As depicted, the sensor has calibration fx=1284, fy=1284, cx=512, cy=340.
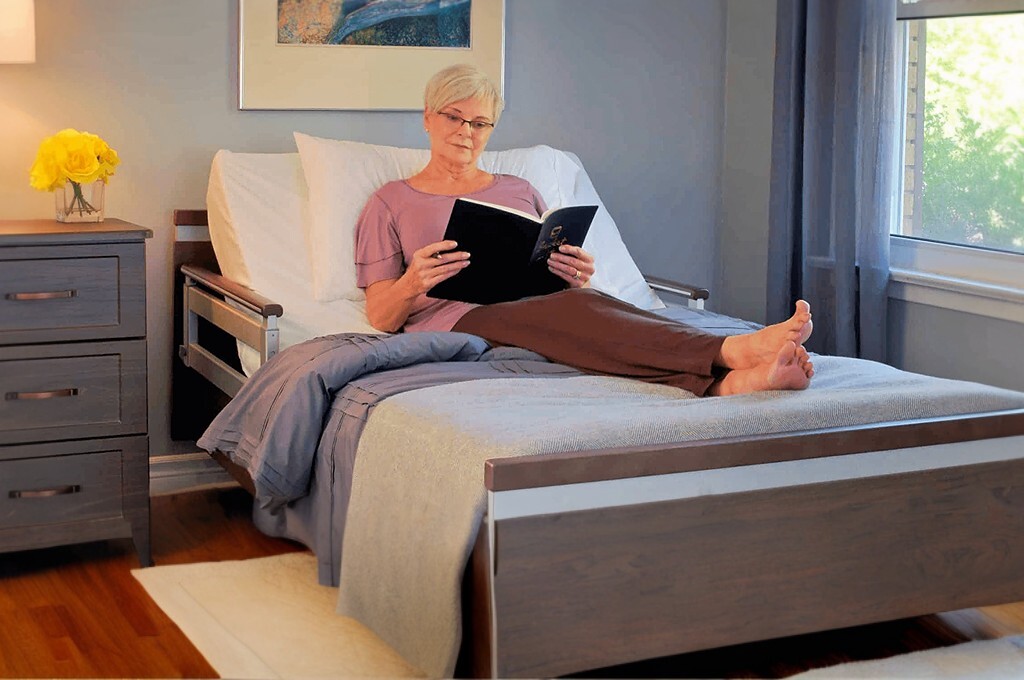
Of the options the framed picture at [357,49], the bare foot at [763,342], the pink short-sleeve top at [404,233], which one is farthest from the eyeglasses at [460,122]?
the bare foot at [763,342]

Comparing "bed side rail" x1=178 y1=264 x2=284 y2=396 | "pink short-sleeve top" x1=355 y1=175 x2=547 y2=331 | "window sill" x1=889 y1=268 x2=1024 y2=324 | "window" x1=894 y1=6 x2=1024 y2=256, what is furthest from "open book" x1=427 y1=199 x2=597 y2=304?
"window" x1=894 y1=6 x2=1024 y2=256

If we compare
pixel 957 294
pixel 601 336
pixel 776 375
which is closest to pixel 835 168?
pixel 957 294

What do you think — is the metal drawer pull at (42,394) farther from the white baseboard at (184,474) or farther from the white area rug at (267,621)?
the white baseboard at (184,474)

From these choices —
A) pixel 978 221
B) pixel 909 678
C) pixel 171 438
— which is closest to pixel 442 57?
pixel 171 438

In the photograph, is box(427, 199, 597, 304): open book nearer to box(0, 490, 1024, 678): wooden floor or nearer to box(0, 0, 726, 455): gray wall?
box(0, 490, 1024, 678): wooden floor

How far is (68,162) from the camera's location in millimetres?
2969

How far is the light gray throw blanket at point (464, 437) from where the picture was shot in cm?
201

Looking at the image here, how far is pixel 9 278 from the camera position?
106 inches

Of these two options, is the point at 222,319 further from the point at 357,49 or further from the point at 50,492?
the point at 357,49

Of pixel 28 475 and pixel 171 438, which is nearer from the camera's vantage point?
pixel 28 475

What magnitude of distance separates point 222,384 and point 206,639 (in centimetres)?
80

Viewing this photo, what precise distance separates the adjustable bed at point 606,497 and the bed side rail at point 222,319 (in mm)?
23

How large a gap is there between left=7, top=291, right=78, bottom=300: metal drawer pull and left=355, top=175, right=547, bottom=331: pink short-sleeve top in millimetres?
693

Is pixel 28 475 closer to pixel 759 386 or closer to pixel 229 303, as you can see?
pixel 229 303
